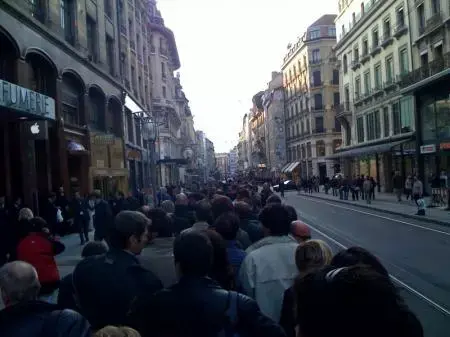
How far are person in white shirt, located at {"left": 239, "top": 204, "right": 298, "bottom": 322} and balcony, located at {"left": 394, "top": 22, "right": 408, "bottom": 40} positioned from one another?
33.2m

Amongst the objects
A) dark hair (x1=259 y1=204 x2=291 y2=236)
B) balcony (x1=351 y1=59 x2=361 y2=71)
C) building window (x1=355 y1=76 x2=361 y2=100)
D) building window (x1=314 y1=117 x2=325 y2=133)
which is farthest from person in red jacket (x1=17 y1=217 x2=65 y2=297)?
building window (x1=314 y1=117 x2=325 y2=133)

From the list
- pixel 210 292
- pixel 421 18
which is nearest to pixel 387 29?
pixel 421 18

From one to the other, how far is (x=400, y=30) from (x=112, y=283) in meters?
34.8

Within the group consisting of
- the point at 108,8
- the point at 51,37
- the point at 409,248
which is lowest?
the point at 409,248

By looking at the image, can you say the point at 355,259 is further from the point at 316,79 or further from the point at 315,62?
the point at 316,79

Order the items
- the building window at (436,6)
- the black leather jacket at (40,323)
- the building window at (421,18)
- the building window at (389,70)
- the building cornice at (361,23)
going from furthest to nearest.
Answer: the building cornice at (361,23), the building window at (389,70), the building window at (421,18), the building window at (436,6), the black leather jacket at (40,323)

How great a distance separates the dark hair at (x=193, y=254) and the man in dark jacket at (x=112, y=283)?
0.43 meters

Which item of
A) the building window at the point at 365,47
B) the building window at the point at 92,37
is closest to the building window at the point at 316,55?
the building window at the point at 365,47

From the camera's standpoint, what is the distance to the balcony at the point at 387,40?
120ft

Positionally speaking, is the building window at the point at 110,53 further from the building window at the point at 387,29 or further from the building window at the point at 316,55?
the building window at the point at 316,55

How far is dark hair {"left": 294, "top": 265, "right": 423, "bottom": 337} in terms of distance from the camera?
1518mm

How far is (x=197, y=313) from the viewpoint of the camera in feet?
8.89

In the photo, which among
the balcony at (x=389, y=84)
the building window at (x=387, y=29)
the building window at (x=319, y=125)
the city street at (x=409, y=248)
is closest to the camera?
the city street at (x=409, y=248)

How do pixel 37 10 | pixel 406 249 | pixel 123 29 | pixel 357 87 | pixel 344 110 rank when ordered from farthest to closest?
pixel 344 110
pixel 357 87
pixel 123 29
pixel 37 10
pixel 406 249
